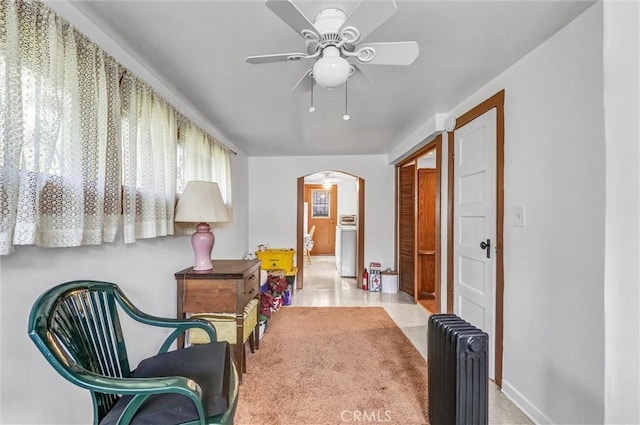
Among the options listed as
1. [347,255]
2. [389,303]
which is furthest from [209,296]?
[347,255]

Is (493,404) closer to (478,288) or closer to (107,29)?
(478,288)

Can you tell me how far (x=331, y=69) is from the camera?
1.34 metres

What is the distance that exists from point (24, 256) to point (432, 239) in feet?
13.5

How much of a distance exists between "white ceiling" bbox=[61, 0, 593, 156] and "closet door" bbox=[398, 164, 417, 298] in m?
1.47

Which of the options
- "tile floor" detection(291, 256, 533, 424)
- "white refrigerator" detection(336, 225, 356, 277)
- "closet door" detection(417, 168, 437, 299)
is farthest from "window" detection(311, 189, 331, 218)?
"closet door" detection(417, 168, 437, 299)

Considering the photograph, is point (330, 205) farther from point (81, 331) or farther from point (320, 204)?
point (81, 331)

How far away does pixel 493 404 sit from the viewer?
188cm

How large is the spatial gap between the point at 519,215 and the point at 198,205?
2.14 m

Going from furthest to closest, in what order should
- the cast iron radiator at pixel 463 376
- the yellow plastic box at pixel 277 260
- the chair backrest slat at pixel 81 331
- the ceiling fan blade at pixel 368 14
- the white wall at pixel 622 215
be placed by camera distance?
the yellow plastic box at pixel 277 260
the cast iron radiator at pixel 463 376
the ceiling fan blade at pixel 368 14
the chair backrest slat at pixel 81 331
the white wall at pixel 622 215

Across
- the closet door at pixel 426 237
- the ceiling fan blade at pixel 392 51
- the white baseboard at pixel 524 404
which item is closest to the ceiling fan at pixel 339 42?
the ceiling fan blade at pixel 392 51

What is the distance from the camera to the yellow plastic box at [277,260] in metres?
4.50

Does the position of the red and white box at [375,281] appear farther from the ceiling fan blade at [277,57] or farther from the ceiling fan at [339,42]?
the ceiling fan blade at [277,57]

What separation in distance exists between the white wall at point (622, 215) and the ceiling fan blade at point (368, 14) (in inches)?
26.4

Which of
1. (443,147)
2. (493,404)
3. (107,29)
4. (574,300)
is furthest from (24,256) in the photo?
(443,147)
